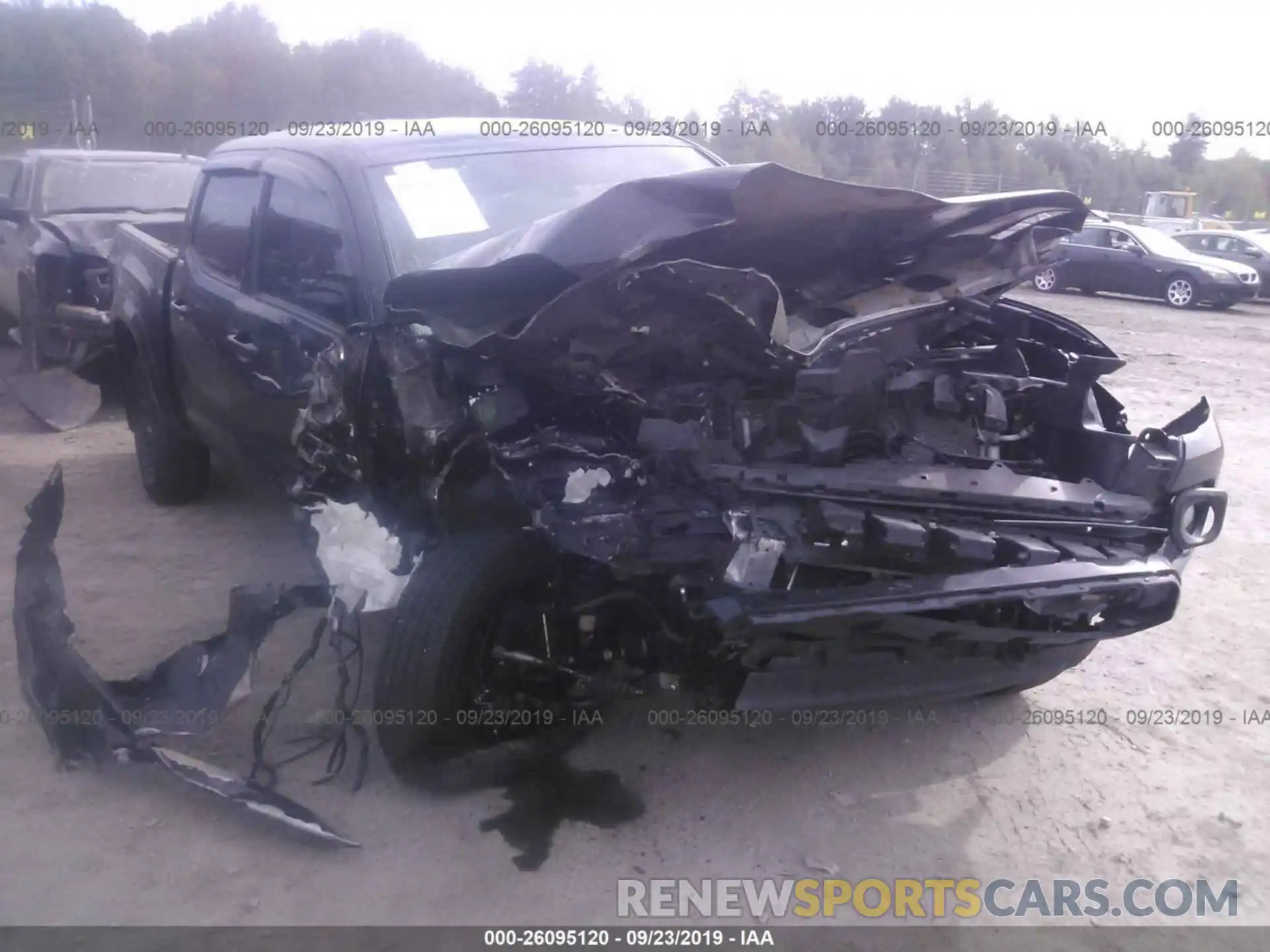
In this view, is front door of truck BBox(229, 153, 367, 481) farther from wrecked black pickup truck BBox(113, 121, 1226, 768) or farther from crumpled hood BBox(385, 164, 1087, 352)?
crumpled hood BBox(385, 164, 1087, 352)

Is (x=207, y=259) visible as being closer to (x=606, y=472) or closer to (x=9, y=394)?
(x=606, y=472)

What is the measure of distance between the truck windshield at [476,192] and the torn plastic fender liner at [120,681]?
4.02ft

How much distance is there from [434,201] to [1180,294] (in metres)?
15.9

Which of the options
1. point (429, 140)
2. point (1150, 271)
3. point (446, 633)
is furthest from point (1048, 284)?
point (446, 633)

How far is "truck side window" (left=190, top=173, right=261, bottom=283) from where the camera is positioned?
4336 mm

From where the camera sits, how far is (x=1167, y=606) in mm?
2912

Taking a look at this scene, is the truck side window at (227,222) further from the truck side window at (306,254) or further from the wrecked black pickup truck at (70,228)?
the wrecked black pickup truck at (70,228)

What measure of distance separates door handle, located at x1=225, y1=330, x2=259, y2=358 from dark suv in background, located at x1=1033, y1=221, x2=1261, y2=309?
573 inches

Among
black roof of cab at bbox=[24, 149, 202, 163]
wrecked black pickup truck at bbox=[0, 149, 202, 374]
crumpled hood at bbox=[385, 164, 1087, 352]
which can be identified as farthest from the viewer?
black roof of cab at bbox=[24, 149, 202, 163]

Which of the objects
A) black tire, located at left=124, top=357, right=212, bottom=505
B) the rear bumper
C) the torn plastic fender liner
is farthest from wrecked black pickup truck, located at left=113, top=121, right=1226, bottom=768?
the rear bumper

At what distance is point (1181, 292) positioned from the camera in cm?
1630

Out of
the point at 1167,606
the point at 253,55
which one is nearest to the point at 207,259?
the point at 1167,606

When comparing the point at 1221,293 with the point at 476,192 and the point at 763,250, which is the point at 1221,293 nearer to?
the point at 476,192

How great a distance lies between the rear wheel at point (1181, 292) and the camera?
16.1m
